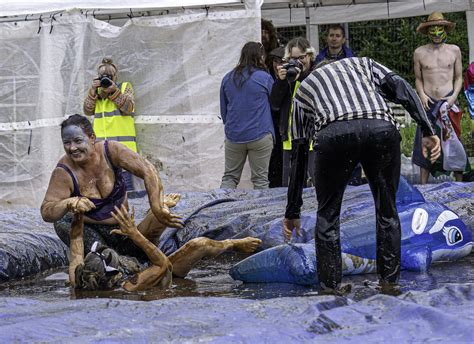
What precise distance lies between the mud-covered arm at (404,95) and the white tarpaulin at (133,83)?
17.0 ft

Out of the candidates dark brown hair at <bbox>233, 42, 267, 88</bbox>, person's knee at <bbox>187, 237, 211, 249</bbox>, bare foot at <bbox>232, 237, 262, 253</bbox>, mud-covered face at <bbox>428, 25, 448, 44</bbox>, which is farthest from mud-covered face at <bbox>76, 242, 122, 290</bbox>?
mud-covered face at <bbox>428, 25, 448, 44</bbox>

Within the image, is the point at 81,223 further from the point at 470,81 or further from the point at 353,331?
the point at 470,81

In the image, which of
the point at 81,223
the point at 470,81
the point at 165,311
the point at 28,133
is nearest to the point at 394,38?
the point at 470,81

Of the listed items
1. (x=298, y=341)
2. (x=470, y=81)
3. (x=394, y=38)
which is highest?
(x=394, y=38)

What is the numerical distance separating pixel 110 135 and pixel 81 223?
4012 millimetres

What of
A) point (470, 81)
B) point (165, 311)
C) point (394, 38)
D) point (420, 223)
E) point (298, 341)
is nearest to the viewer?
point (298, 341)

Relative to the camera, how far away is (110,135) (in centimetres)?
1073

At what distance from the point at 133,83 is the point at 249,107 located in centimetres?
171

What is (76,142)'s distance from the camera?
669 centimetres

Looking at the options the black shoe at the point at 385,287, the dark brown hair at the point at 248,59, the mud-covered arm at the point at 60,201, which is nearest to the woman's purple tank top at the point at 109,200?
the mud-covered arm at the point at 60,201

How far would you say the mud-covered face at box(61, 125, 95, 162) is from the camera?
263 inches

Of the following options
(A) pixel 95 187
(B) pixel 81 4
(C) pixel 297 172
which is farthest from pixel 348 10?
(C) pixel 297 172

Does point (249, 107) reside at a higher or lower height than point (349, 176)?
higher

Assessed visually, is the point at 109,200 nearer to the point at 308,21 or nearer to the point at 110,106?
the point at 110,106
